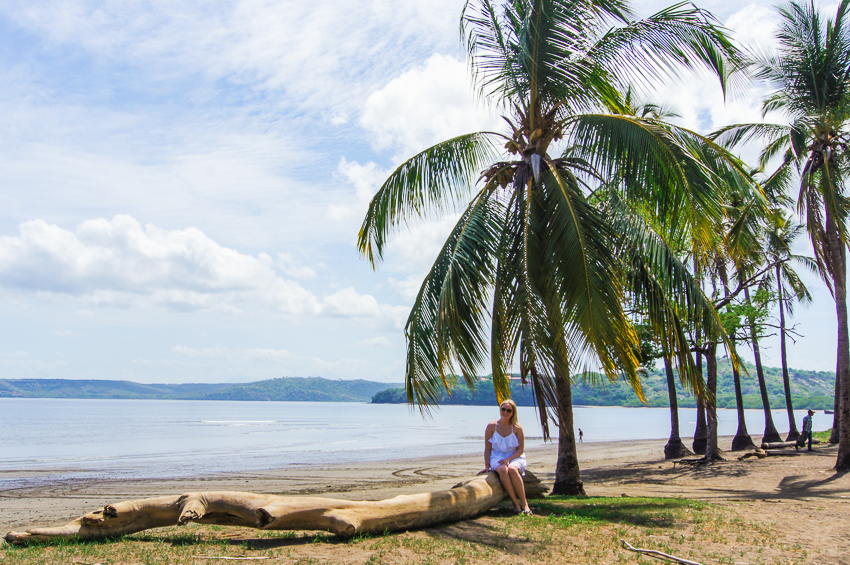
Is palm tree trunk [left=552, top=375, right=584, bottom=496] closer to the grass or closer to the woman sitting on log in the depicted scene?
the woman sitting on log

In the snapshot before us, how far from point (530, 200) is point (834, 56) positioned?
988cm

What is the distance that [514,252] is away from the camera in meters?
9.41

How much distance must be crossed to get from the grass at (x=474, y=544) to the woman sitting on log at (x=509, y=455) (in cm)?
34

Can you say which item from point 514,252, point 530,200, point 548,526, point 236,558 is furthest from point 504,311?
point 236,558

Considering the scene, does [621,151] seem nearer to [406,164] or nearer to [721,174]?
[721,174]

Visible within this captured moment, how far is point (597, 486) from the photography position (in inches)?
540

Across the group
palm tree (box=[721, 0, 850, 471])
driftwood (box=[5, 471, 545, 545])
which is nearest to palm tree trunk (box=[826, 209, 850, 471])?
palm tree (box=[721, 0, 850, 471])

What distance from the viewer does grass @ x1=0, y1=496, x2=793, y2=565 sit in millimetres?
5543

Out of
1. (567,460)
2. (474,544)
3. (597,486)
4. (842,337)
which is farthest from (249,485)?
(842,337)

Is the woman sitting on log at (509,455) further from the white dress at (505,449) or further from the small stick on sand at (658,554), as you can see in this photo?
the small stick on sand at (658,554)

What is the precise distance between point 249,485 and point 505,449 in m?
12.4

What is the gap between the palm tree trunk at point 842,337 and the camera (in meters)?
14.7

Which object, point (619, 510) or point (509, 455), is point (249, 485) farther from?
point (619, 510)

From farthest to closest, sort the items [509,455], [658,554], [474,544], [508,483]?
[509,455]
[508,483]
[474,544]
[658,554]
